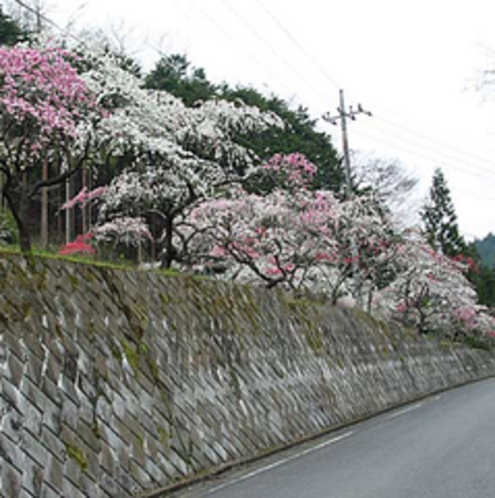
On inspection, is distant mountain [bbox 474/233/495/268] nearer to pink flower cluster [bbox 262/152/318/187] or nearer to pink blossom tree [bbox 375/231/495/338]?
pink blossom tree [bbox 375/231/495/338]

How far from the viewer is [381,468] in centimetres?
873

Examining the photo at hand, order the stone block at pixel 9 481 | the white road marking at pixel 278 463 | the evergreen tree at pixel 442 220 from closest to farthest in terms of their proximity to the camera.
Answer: the stone block at pixel 9 481, the white road marking at pixel 278 463, the evergreen tree at pixel 442 220

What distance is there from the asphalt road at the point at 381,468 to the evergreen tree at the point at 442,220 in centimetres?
4439

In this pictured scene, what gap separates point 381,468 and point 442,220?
168 feet

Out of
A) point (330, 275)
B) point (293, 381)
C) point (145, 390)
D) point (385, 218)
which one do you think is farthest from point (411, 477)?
point (330, 275)

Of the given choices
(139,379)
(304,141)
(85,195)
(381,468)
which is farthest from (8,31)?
(381,468)

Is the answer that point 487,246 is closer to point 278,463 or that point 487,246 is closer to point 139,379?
point 278,463

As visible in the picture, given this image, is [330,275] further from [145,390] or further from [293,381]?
[145,390]

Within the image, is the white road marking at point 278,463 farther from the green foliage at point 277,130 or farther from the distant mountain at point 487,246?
the distant mountain at point 487,246

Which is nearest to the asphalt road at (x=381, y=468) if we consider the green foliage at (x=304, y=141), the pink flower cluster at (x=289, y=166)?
the pink flower cluster at (x=289, y=166)

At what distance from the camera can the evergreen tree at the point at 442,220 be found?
186 feet

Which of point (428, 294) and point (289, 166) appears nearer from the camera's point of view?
point (289, 166)

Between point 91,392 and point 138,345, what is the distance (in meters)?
1.66

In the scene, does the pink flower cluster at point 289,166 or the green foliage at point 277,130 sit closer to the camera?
the pink flower cluster at point 289,166
